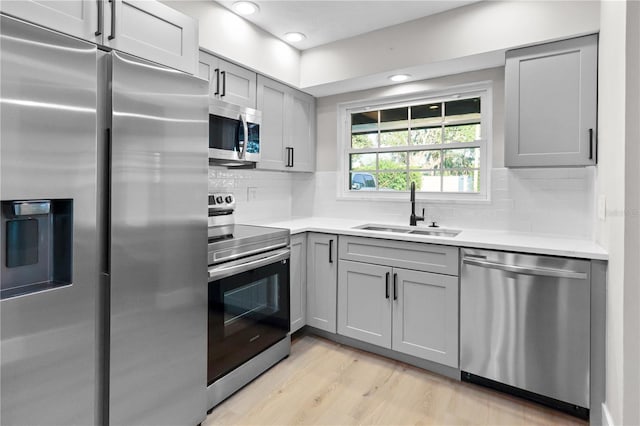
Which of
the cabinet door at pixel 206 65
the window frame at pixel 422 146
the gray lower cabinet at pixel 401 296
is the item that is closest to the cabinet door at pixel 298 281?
the gray lower cabinet at pixel 401 296

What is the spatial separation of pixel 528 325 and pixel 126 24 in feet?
8.50

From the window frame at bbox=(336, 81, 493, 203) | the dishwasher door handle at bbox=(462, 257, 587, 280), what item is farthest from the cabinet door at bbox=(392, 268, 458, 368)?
the window frame at bbox=(336, 81, 493, 203)

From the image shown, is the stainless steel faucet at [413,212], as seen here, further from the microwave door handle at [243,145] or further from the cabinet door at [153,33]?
the cabinet door at [153,33]

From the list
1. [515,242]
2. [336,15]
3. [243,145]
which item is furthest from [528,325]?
[336,15]

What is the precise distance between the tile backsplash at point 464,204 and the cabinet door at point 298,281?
646 mm

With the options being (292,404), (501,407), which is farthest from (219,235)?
(501,407)

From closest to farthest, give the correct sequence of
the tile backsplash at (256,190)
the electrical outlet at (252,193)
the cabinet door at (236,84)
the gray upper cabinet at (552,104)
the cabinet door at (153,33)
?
1. the cabinet door at (153,33)
2. the gray upper cabinet at (552,104)
3. the cabinet door at (236,84)
4. the tile backsplash at (256,190)
5. the electrical outlet at (252,193)

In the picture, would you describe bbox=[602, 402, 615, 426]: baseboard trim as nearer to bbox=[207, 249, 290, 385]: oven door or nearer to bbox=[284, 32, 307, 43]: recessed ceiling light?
bbox=[207, 249, 290, 385]: oven door

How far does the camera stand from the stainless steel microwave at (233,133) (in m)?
2.34

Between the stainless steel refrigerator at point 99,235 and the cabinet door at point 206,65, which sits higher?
the cabinet door at point 206,65

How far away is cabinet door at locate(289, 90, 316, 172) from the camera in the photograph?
3354 mm

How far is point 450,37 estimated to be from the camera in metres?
2.57

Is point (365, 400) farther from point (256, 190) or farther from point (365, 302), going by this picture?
point (256, 190)

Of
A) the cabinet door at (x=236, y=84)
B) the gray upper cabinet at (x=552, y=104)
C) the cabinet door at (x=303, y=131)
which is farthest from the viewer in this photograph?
the cabinet door at (x=303, y=131)
